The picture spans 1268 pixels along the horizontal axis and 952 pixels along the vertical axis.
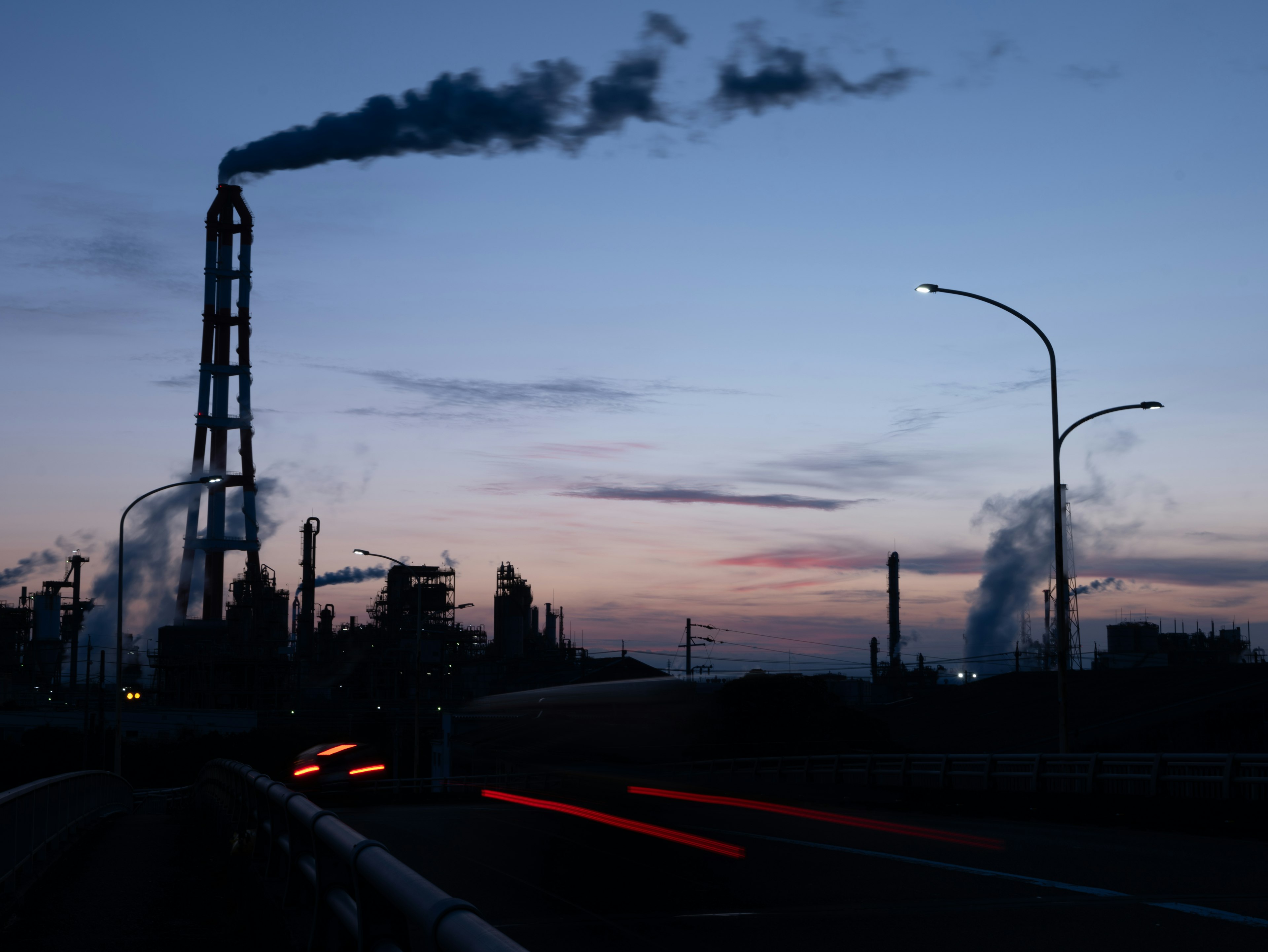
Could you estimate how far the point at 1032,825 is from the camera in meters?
19.0

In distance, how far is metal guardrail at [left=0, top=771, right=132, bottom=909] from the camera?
412 inches

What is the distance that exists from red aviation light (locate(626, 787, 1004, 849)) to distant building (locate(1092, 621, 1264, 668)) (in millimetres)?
75539

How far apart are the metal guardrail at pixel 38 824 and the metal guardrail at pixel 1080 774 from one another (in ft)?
58.5

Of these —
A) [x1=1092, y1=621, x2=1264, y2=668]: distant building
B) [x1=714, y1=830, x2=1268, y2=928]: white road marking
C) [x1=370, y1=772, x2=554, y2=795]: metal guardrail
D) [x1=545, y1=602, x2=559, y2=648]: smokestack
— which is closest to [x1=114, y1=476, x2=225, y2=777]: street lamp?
[x1=370, y1=772, x2=554, y2=795]: metal guardrail

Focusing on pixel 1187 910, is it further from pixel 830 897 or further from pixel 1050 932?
pixel 830 897

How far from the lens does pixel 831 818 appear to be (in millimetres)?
20812

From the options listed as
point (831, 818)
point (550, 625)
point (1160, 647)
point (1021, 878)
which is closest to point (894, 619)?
point (1160, 647)

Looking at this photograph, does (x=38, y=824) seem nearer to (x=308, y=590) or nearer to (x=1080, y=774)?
(x=1080, y=774)

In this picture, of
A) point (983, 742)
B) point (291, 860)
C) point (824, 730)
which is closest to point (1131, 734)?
point (983, 742)

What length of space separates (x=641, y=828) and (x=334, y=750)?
2078 centimetres

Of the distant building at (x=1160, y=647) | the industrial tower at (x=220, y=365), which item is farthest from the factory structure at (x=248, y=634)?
the distant building at (x=1160, y=647)

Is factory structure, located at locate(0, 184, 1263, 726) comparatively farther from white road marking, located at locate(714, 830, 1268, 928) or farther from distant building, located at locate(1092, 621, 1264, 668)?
white road marking, located at locate(714, 830, 1268, 928)

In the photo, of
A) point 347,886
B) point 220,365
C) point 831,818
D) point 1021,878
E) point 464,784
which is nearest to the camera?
point 347,886

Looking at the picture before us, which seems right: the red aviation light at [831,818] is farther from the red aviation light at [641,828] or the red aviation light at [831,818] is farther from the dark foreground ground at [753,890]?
the red aviation light at [641,828]
